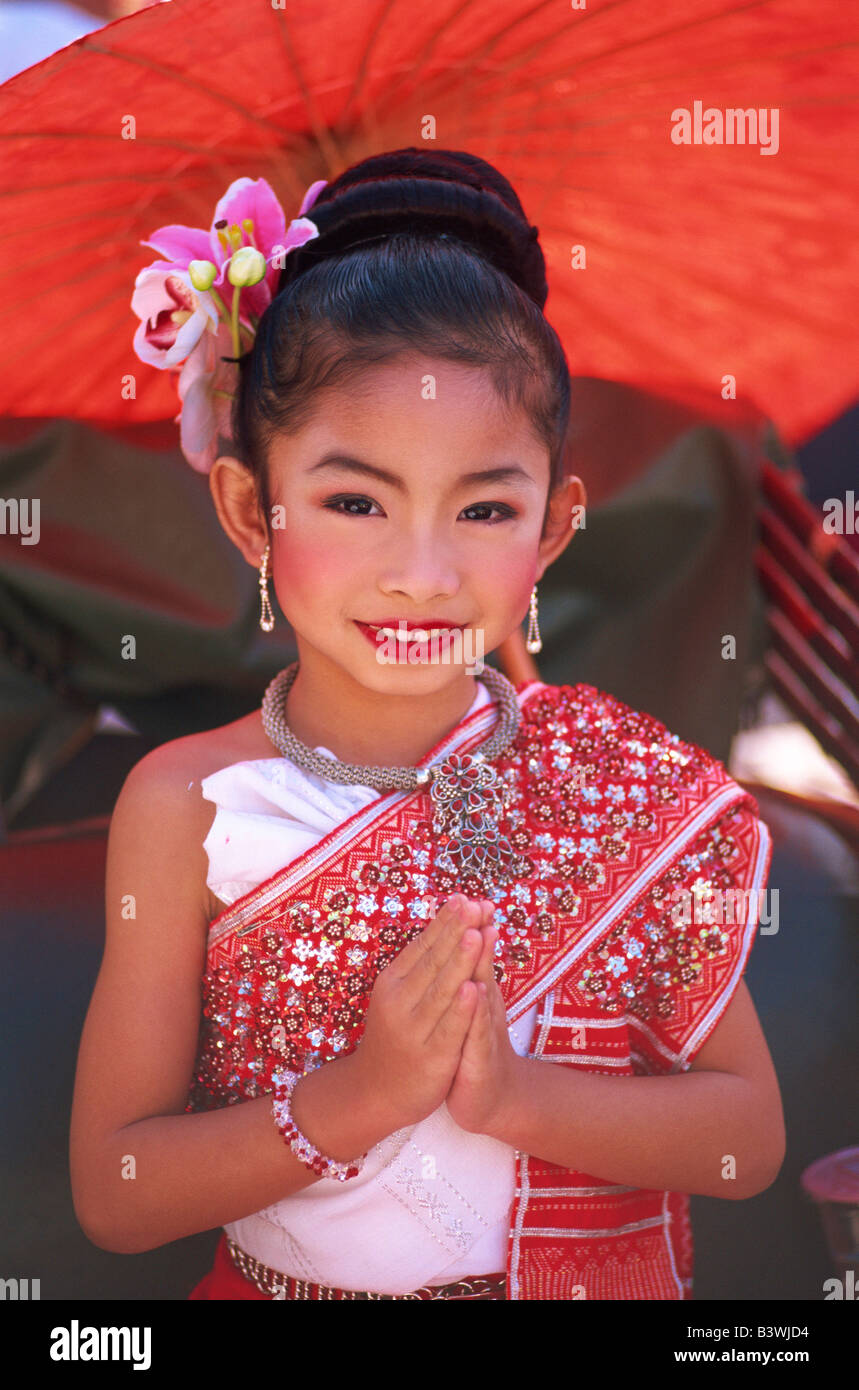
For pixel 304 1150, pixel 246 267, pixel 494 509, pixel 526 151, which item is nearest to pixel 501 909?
pixel 304 1150

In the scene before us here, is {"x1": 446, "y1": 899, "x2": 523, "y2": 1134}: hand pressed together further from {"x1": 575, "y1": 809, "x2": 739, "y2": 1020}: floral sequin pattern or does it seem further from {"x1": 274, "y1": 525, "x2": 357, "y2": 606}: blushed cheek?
{"x1": 274, "y1": 525, "x2": 357, "y2": 606}: blushed cheek

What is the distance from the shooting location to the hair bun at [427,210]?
1.27m

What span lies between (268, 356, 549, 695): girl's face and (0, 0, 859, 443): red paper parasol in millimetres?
384

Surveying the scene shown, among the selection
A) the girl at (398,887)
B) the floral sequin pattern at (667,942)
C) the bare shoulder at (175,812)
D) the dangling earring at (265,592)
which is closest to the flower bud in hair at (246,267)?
the girl at (398,887)

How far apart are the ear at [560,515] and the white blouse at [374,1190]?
0.36m

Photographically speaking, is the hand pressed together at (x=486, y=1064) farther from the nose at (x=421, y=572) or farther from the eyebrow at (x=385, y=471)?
the eyebrow at (x=385, y=471)

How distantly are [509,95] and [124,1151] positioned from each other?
1.21 metres

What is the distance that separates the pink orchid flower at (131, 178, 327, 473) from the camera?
1307 millimetres

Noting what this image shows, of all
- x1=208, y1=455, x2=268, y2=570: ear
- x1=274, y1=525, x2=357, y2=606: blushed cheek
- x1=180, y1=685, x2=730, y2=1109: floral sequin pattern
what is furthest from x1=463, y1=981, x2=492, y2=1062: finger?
x1=208, y1=455, x2=268, y2=570: ear

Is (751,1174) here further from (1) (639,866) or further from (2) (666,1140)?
(1) (639,866)

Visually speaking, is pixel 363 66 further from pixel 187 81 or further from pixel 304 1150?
pixel 304 1150

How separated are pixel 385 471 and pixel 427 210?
0.29m
